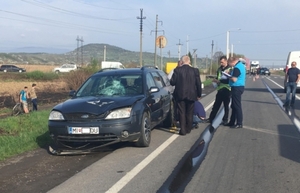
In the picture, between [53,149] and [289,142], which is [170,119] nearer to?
[289,142]

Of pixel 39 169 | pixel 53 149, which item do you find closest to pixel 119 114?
pixel 53 149

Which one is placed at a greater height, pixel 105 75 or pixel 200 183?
pixel 105 75

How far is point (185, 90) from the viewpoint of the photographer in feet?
33.6

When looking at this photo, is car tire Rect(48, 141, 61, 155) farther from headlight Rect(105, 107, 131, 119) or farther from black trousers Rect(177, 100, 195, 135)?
black trousers Rect(177, 100, 195, 135)

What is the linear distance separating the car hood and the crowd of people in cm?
171

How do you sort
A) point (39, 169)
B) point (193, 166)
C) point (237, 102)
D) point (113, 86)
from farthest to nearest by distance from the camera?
point (237, 102) → point (113, 86) → point (39, 169) → point (193, 166)

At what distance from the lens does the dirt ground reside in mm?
6406

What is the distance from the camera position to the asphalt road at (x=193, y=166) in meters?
6.14

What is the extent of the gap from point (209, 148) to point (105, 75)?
2.96 metres

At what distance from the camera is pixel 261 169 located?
23.1ft

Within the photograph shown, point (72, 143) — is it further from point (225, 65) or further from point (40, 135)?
point (225, 65)

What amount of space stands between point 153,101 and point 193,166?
9.01 ft

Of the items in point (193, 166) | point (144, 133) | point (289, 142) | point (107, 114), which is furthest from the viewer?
point (289, 142)

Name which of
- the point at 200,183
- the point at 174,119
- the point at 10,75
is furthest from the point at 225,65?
the point at 10,75
